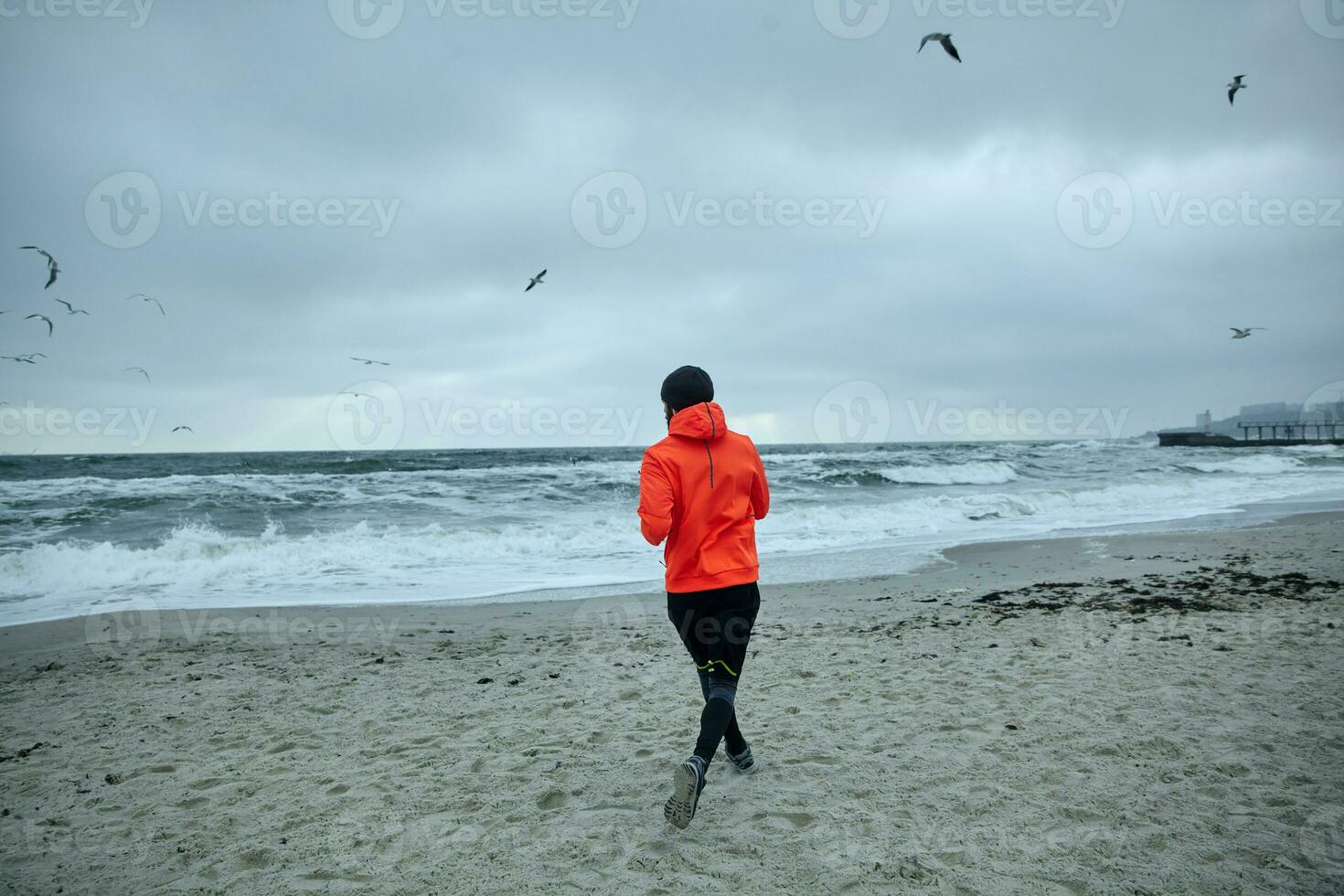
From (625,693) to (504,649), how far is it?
6.32 feet

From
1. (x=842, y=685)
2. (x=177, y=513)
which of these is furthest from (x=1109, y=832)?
(x=177, y=513)

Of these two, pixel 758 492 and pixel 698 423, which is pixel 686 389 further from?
pixel 758 492

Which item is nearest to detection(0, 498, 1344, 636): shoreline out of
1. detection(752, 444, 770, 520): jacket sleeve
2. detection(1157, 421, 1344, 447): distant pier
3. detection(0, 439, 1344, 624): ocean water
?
detection(0, 439, 1344, 624): ocean water

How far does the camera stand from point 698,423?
3.33 metres

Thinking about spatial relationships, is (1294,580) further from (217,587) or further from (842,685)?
(217,587)

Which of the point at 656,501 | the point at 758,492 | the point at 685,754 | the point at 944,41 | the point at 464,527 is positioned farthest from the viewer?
the point at 464,527

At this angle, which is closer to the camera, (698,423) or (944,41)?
(698,423)

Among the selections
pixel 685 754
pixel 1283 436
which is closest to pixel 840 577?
pixel 685 754

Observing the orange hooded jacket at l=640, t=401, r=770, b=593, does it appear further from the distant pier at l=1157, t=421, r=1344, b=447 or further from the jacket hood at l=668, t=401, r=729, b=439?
the distant pier at l=1157, t=421, r=1344, b=447

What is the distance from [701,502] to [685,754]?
66.5 inches

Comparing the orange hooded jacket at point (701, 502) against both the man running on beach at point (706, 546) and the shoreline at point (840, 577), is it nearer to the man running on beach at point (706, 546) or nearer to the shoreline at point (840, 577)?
the man running on beach at point (706, 546)

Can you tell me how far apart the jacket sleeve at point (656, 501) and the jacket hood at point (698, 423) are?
190mm

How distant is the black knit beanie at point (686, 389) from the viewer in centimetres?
346

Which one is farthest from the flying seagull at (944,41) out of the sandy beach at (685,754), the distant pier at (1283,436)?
the distant pier at (1283,436)
